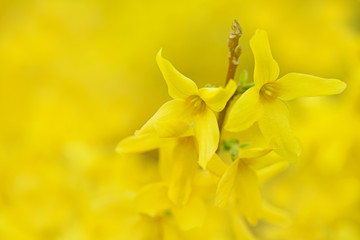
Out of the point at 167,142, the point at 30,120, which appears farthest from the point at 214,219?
the point at 30,120

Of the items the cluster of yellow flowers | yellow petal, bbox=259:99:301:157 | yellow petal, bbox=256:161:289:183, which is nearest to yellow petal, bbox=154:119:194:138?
the cluster of yellow flowers

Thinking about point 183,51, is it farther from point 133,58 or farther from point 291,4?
point 291,4

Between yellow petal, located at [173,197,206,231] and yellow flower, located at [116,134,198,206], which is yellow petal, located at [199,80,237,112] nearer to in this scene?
yellow flower, located at [116,134,198,206]

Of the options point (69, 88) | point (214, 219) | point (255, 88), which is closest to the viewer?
point (255, 88)

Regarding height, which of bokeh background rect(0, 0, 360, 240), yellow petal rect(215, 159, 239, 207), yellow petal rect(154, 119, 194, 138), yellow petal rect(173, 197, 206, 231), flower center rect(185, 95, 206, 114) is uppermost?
bokeh background rect(0, 0, 360, 240)

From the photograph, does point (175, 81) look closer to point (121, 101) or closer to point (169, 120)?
point (169, 120)

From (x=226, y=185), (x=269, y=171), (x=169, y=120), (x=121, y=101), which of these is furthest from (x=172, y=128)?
(x=121, y=101)

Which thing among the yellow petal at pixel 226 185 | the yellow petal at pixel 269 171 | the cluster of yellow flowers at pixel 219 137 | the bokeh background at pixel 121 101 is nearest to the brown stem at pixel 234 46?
the cluster of yellow flowers at pixel 219 137
